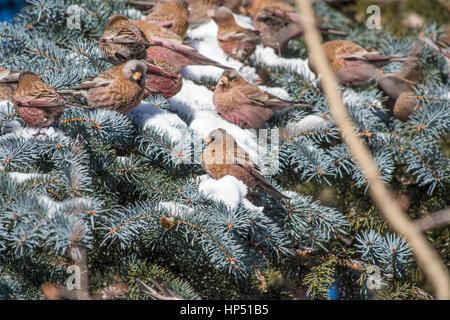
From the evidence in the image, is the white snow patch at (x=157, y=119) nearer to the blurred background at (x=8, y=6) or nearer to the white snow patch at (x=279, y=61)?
the white snow patch at (x=279, y=61)

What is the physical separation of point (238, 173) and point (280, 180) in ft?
1.13

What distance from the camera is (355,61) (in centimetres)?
272

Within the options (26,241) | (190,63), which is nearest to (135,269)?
(26,241)

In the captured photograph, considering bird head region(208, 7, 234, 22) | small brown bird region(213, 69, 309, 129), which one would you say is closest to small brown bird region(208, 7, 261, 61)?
bird head region(208, 7, 234, 22)

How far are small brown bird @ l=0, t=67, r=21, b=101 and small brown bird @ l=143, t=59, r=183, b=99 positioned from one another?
609 mm

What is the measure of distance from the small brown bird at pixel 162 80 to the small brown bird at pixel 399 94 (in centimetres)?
123

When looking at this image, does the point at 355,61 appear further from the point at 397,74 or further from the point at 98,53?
the point at 98,53

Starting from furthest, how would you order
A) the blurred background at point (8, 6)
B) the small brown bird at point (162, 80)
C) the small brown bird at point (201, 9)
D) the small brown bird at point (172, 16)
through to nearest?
1. the small brown bird at point (201, 9)
2. the blurred background at point (8, 6)
3. the small brown bird at point (172, 16)
4. the small brown bird at point (162, 80)

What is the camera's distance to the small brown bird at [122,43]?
2291mm

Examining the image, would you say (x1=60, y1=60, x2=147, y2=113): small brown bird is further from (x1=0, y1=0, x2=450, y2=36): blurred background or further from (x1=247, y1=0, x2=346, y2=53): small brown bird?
(x1=0, y1=0, x2=450, y2=36): blurred background

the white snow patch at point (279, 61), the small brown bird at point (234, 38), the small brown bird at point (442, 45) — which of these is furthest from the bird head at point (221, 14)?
the small brown bird at point (442, 45)

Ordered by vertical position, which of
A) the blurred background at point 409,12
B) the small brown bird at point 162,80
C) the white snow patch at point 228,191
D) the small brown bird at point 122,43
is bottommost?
the white snow patch at point 228,191

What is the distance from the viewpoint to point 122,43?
7.53 feet

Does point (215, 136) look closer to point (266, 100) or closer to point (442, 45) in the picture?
point (266, 100)
